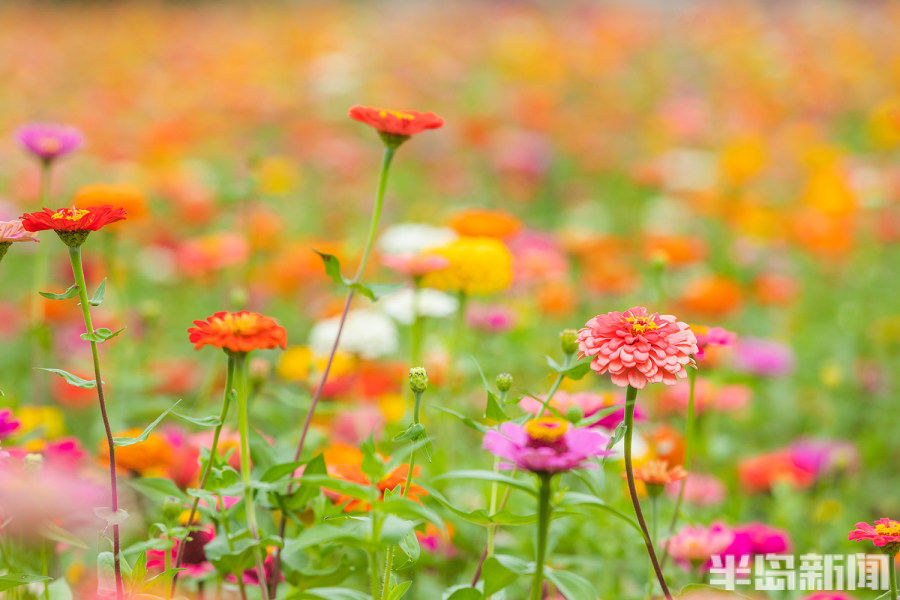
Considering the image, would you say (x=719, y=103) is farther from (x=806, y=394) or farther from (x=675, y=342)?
(x=675, y=342)

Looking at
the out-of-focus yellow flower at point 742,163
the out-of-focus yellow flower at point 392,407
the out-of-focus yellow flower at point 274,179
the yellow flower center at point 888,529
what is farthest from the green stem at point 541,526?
the out-of-focus yellow flower at point 742,163

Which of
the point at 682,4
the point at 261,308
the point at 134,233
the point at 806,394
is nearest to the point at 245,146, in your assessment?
the point at 134,233

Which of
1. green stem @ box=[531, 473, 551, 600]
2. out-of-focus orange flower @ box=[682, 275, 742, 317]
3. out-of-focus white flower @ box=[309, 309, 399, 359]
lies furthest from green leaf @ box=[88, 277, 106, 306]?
out-of-focus orange flower @ box=[682, 275, 742, 317]

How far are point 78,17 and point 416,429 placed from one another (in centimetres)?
713

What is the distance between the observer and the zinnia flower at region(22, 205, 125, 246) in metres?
0.85

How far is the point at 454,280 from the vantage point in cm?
146

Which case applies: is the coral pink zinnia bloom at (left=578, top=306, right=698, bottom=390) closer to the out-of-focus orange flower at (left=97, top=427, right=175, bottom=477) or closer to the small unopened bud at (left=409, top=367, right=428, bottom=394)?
the small unopened bud at (left=409, top=367, right=428, bottom=394)

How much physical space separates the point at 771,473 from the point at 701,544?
650mm

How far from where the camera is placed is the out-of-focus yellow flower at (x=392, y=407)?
1701 mm

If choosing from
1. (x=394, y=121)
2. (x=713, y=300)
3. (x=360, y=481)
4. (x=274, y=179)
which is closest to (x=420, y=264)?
(x=394, y=121)

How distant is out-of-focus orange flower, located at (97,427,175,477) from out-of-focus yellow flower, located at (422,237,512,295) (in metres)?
0.51

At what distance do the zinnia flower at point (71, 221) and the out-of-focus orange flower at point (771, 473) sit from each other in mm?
1387

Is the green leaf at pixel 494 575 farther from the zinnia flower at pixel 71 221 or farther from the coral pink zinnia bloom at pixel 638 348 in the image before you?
→ the zinnia flower at pixel 71 221

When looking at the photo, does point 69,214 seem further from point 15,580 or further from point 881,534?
point 881,534
